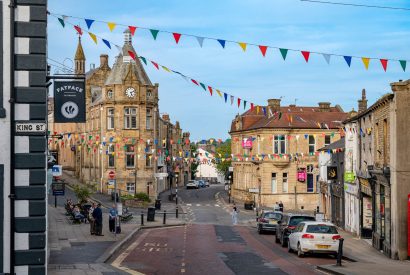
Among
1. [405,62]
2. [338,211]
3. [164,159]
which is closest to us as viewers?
[405,62]

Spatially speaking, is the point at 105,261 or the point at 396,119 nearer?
the point at 105,261

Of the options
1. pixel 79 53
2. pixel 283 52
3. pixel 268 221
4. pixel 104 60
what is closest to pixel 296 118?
pixel 104 60

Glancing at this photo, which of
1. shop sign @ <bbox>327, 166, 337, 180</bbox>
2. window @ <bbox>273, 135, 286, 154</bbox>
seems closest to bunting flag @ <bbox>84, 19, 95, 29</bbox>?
shop sign @ <bbox>327, 166, 337, 180</bbox>

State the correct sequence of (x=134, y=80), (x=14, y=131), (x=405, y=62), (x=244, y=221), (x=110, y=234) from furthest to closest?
(x=134, y=80) → (x=244, y=221) → (x=110, y=234) → (x=405, y=62) → (x=14, y=131)

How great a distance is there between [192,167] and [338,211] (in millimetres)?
113213

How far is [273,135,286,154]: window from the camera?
7850cm

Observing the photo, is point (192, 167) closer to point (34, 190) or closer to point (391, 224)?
point (391, 224)

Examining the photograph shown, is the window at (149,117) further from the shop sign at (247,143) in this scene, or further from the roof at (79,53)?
the roof at (79,53)

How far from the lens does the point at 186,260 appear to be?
2914 centimetres

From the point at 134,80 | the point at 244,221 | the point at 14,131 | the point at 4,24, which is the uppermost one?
the point at 134,80

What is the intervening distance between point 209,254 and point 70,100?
1520 centimetres

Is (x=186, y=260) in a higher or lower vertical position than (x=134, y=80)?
lower

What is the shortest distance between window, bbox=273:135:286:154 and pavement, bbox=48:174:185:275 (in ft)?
81.7

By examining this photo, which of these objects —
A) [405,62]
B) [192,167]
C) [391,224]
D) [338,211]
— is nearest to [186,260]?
[391,224]
